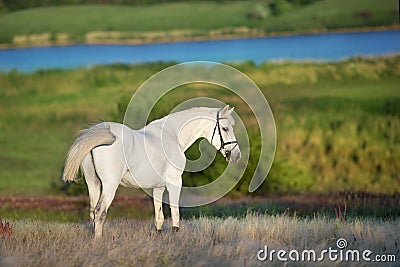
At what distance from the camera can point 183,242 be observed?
31.0 ft

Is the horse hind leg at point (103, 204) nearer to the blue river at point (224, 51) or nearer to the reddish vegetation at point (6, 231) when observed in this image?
the reddish vegetation at point (6, 231)

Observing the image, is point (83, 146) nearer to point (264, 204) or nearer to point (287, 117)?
point (264, 204)

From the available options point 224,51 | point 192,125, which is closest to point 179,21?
point 224,51

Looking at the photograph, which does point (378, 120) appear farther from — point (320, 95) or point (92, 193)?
point (92, 193)

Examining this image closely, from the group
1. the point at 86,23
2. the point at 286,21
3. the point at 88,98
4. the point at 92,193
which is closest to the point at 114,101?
the point at 88,98

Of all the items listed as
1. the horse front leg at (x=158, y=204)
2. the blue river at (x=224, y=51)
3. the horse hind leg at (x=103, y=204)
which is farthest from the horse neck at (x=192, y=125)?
the blue river at (x=224, y=51)

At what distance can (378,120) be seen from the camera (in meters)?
27.8

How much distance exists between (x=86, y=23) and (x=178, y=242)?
71.3ft

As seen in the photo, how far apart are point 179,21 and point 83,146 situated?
860 inches

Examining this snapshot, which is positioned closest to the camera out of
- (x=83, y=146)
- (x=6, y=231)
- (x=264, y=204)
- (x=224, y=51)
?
(x=83, y=146)

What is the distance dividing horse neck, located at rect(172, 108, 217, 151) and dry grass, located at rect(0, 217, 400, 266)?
3.65 ft

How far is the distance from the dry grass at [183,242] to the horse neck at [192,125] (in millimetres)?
1114

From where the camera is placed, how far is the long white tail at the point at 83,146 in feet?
30.2

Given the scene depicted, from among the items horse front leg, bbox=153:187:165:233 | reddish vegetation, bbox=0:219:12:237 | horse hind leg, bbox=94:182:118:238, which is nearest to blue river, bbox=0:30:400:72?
horse front leg, bbox=153:187:165:233
